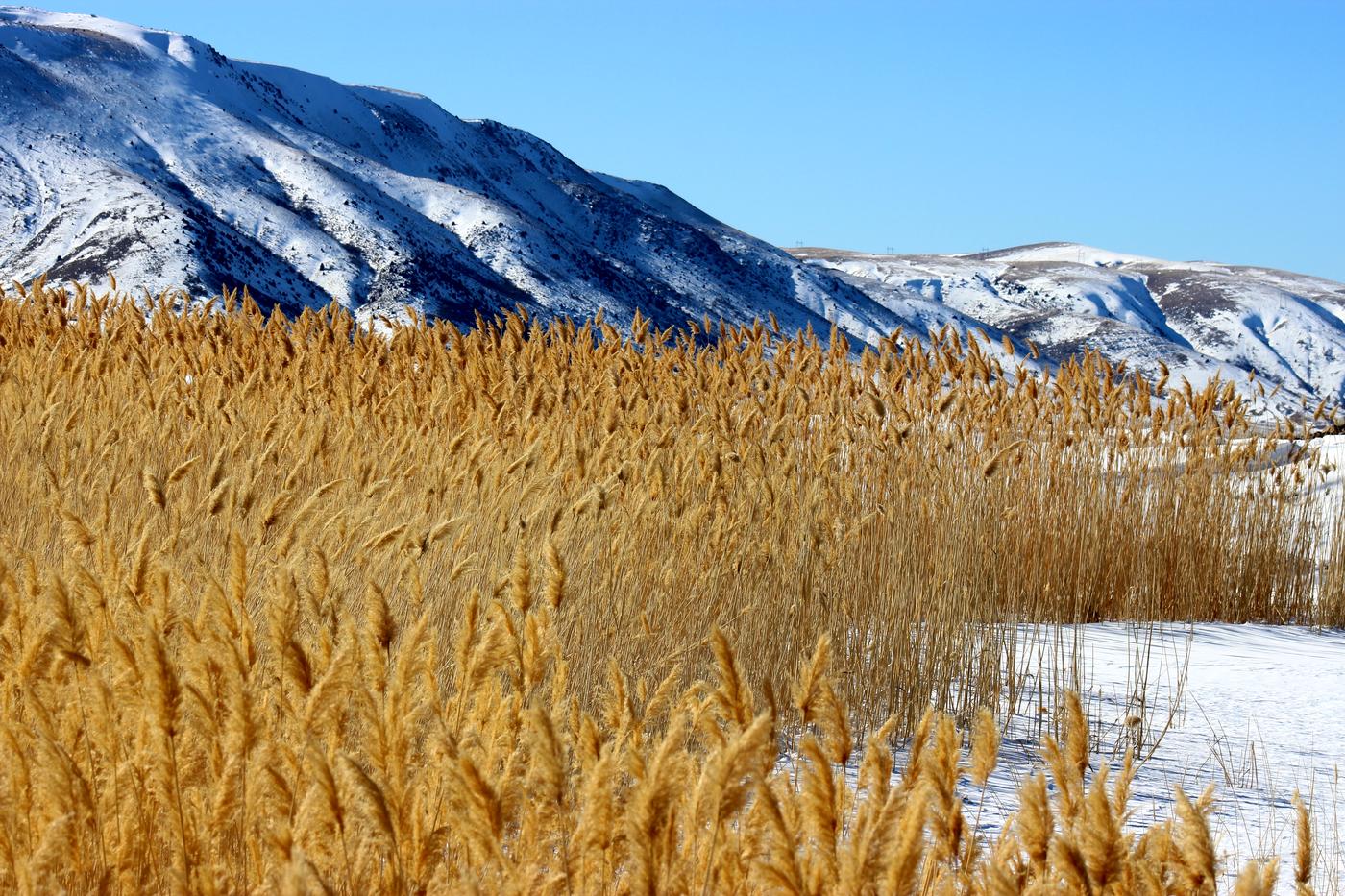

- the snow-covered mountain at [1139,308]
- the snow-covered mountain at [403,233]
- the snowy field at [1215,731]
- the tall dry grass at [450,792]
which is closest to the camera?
the tall dry grass at [450,792]

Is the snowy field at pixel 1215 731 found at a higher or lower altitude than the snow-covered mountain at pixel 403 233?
lower

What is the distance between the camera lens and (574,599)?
292 centimetres

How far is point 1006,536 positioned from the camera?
4.73 metres

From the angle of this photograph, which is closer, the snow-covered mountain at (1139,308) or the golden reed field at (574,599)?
the golden reed field at (574,599)

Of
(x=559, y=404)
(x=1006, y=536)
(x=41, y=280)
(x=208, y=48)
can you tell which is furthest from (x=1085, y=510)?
(x=208, y=48)

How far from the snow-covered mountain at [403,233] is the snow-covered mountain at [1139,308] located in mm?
231

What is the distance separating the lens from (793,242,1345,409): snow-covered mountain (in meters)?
68.5

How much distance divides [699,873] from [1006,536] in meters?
3.52

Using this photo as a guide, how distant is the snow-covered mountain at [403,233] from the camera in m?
31.5

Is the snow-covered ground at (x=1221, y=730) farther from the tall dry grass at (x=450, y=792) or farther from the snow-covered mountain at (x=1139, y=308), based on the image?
the snow-covered mountain at (x=1139, y=308)

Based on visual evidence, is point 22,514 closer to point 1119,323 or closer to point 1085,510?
point 1085,510

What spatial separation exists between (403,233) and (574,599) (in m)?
37.1

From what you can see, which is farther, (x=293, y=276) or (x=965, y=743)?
(x=293, y=276)

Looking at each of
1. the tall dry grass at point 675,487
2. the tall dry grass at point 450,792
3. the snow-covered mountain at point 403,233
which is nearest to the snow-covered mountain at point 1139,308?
the snow-covered mountain at point 403,233
